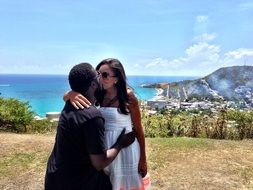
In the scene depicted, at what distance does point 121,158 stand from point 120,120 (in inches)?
9.9

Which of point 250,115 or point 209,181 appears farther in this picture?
point 250,115

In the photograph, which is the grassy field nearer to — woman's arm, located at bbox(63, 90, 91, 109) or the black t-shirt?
the black t-shirt

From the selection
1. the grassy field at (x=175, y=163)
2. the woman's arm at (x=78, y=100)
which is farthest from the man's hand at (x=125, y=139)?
the grassy field at (x=175, y=163)

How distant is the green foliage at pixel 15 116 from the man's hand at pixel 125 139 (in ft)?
24.0

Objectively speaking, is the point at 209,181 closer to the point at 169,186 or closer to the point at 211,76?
the point at 169,186

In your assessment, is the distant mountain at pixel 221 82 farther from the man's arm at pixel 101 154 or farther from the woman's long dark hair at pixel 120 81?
the man's arm at pixel 101 154

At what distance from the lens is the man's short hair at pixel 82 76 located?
2.59 meters

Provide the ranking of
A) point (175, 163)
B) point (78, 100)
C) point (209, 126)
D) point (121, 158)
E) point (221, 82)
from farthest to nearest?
point (221, 82), point (209, 126), point (175, 163), point (121, 158), point (78, 100)

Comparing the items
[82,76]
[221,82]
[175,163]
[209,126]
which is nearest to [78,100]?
[82,76]

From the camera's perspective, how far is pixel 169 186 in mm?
5723

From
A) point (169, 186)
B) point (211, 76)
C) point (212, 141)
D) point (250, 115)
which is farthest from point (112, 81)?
point (211, 76)

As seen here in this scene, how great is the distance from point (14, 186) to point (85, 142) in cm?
364

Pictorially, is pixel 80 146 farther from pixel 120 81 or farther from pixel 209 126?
pixel 209 126

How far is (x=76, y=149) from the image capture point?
2537mm
